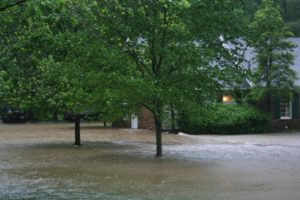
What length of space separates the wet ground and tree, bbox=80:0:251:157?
7.68 feet

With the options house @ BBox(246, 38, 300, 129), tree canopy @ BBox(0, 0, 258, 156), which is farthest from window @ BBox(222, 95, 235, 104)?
tree canopy @ BBox(0, 0, 258, 156)

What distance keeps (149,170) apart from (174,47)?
440 cm

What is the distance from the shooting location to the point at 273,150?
2306 centimetres

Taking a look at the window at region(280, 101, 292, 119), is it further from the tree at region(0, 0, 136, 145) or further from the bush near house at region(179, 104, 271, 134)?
the tree at region(0, 0, 136, 145)

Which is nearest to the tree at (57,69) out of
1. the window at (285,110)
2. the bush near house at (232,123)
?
the bush near house at (232,123)

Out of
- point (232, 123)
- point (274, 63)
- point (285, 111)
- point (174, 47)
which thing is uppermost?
point (274, 63)

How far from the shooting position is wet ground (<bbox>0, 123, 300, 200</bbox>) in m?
12.2

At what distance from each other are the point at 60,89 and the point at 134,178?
28.4 ft

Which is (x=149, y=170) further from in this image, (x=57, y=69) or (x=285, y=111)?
(x=285, y=111)

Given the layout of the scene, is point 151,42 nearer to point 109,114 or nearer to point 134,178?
point 109,114

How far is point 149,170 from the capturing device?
16.3 meters

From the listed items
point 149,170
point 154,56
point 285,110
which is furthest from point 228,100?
point 149,170

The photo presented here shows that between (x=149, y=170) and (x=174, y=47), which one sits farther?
(x=174, y=47)

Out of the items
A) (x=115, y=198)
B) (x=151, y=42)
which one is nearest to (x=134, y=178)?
(x=115, y=198)
